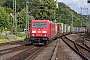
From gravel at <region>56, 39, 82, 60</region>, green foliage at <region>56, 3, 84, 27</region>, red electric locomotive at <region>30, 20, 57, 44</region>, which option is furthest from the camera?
green foliage at <region>56, 3, 84, 27</region>

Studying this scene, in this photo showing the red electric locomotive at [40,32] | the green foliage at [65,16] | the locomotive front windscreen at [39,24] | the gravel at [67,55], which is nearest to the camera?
the gravel at [67,55]

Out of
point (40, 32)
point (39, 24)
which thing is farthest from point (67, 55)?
point (39, 24)

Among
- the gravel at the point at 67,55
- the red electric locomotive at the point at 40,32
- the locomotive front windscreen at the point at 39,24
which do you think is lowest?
the gravel at the point at 67,55

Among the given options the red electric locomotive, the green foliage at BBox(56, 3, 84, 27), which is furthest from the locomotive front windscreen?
the green foliage at BBox(56, 3, 84, 27)

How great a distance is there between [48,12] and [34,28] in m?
40.3

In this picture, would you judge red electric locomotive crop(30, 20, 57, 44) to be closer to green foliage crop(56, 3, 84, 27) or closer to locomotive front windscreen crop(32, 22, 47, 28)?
locomotive front windscreen crop(32, 22, 47, 28)

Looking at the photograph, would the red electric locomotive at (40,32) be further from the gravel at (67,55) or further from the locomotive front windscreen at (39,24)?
the gravel at (67,55)

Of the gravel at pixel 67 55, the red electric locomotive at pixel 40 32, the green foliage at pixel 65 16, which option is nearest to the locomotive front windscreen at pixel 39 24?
the red electric locomotive at pixel 40 32

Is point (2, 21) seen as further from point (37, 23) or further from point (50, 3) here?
point (37, 23)

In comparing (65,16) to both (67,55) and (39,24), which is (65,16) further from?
(67,55)

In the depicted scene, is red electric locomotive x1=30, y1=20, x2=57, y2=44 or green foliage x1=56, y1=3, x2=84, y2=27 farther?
green foliage x1=56, y1=3, x2=84, y2=27

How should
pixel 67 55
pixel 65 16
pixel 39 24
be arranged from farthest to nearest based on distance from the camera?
1. pixel 65 16
2. pixel 39 24
3. pixel 67 55

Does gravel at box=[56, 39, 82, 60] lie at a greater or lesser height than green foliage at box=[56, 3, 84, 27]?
lesser

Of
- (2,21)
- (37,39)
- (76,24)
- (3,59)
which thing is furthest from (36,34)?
(76,24)
